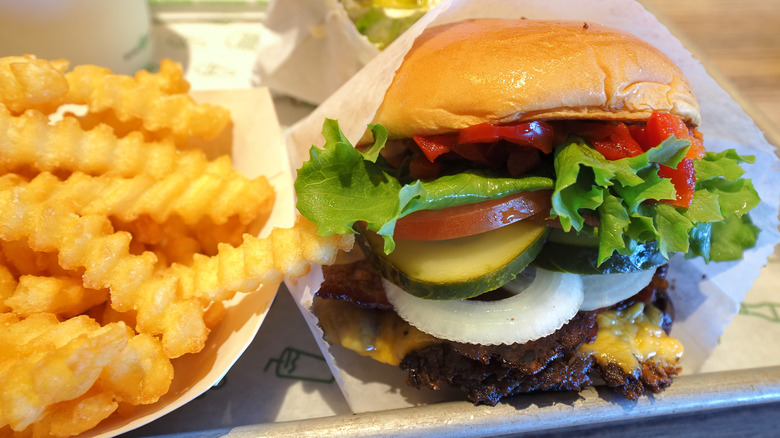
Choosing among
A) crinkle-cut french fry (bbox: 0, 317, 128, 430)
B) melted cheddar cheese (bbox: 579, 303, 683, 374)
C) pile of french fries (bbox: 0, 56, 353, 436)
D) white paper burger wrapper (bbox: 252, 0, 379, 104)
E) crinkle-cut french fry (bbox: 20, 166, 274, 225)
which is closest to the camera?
crinkle-cut french fry (bbox: 0, 317, 128, 430)

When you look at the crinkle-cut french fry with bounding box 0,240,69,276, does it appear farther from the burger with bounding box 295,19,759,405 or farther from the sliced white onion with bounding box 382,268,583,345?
the sliced white onion with bounding box 382,268,583,345

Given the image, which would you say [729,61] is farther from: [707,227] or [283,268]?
[283,268]

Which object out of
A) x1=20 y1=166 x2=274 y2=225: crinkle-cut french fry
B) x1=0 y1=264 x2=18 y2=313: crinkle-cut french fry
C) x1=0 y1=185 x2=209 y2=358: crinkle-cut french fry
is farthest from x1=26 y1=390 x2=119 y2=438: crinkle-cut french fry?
x1=20 y1=166 x2=274 y2=225: crinkle-cut french fry

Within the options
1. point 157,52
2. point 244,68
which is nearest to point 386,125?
point 244,68

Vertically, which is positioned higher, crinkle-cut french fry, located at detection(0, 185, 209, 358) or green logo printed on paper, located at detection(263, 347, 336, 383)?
crinkle-cut french fry, located at detection(0, 185, 209, 358)

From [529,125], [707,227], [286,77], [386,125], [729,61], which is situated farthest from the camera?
[729,61]

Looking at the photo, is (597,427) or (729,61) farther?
(729,61)

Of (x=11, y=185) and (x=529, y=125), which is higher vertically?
(x=529, y=125)
